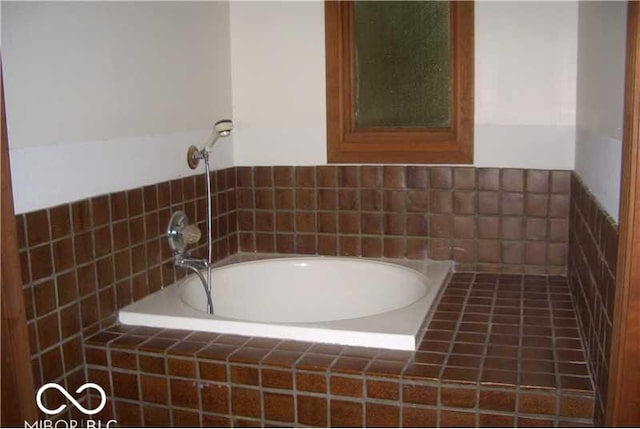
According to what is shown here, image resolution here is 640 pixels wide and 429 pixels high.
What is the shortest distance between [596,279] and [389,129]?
124 cm

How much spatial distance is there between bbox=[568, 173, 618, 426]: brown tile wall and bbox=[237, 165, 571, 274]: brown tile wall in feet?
1.06

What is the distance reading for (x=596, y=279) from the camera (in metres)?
1.72

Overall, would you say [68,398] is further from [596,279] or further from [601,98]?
[601,98]

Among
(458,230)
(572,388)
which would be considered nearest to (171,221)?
(458,230)

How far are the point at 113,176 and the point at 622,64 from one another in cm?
144

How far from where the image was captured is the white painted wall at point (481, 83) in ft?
8.35

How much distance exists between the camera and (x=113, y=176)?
212cm

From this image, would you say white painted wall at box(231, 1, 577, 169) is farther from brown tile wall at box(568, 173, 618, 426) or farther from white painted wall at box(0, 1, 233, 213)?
brown tile wall at box(568, 173, 618, 426)

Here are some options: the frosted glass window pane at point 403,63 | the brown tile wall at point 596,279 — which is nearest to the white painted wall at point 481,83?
the frosted glass window pane at point 403,63

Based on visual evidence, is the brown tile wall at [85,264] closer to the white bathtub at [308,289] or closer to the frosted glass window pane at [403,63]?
the white bathtub at [308,289]

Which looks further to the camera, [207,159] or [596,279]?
[207,159]

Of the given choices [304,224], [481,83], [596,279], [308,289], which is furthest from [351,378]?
[481,83]

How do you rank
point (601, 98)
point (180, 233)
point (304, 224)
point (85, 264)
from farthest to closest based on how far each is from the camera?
1. point (304, 224)
2. point (180, 233)
3. point (85, 264)
4. point (601, 98)

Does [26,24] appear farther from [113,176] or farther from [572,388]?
[572,388]
